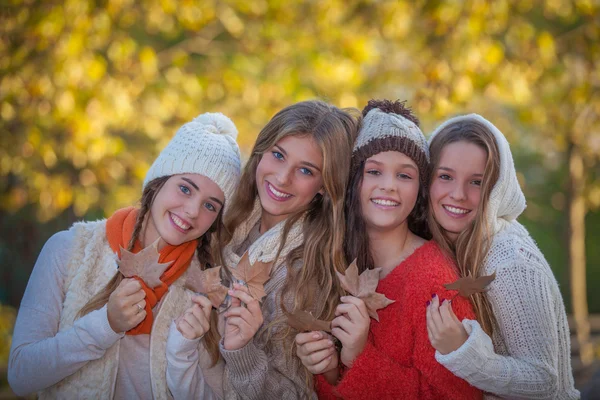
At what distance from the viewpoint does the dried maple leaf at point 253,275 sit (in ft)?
9.60

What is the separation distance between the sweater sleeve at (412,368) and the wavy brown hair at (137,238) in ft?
2.34

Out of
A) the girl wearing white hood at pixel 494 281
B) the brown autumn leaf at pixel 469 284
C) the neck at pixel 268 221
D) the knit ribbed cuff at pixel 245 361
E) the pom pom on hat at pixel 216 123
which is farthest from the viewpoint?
the neck at pixel 268 221

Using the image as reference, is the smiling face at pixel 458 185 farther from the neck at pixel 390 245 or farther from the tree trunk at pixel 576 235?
the tree trunk at pixel 576 235

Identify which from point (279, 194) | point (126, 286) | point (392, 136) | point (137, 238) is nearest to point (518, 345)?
point (392, 136)

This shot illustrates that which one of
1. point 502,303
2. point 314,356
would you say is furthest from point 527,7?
point 314,356

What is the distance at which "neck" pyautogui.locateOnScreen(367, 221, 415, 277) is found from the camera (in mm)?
3268

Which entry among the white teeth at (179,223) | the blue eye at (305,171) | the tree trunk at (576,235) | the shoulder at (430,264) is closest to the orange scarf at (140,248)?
the white teeth at (179,223)

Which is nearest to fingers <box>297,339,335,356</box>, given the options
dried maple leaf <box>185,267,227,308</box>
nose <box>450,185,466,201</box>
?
dried maple leaf <box>185,267,227,308</box>

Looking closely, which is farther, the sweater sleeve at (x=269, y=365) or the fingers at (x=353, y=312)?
the sweater sleeve at (x=269, y=365)

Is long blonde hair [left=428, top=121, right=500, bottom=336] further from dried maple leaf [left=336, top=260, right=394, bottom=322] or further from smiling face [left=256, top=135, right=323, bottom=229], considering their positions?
smiling face [left=256, top=135, right=323, bottom=229]

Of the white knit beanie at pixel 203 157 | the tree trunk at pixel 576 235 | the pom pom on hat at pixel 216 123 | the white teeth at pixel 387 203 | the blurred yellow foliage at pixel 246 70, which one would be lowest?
the tree trunk at pixel 576 235

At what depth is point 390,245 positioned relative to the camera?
329cm

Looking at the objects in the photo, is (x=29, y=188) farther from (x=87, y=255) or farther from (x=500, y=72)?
(x=500, y=72)

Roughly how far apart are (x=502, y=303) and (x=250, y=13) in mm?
5374
